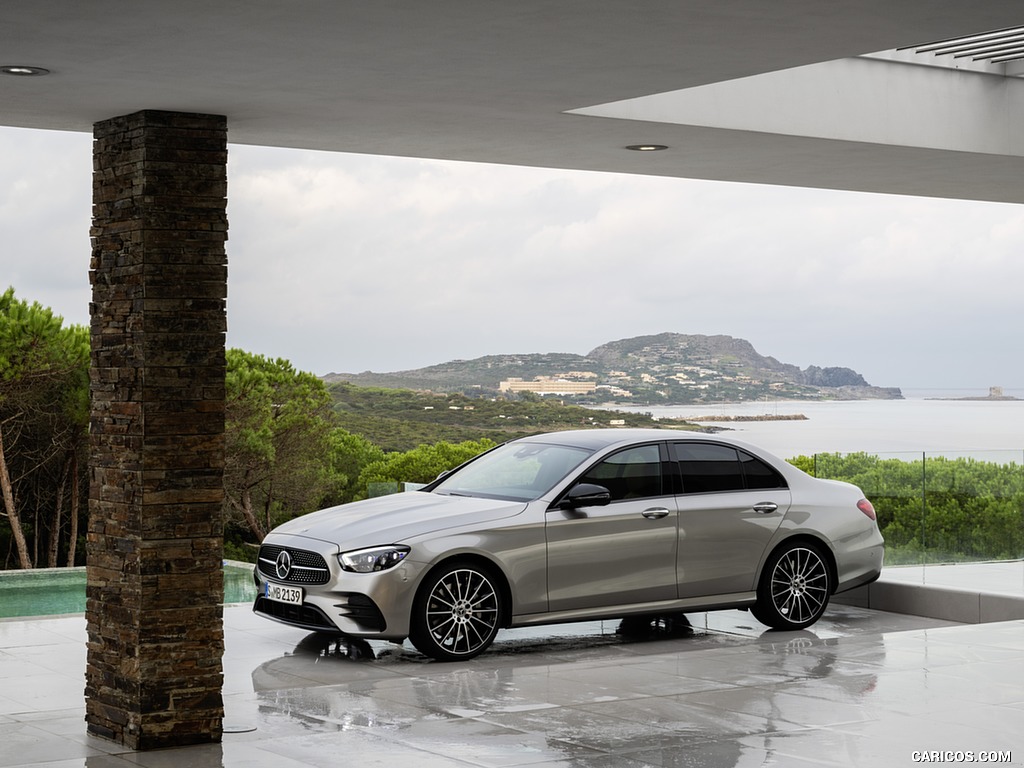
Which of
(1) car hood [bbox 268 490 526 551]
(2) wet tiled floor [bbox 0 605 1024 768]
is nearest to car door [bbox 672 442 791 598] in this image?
(2) wet tiled floor [bbox 0 605 1024 768]

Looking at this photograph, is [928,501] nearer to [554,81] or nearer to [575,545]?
[575,545]

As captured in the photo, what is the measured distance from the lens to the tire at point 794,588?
36.9 feet

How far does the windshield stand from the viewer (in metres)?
10.7

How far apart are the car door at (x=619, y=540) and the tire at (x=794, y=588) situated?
98 cm

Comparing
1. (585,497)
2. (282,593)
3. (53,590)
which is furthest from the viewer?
(53,590)

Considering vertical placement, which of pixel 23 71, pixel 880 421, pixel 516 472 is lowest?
pixel 516 472

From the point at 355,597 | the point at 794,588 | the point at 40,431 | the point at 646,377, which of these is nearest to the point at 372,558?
the point at 355,597

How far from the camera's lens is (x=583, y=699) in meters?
8.55

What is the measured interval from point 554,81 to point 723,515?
5276mm

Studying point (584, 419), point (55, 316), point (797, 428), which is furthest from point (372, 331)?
point (55, 316)

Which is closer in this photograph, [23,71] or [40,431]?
[23,71]

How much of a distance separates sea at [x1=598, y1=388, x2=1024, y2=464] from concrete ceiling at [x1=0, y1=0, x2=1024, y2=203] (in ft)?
89.1

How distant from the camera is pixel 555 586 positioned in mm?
10273

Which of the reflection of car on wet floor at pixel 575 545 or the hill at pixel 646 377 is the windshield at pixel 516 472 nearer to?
the reflection of car on wet floor at pixel 575 545
